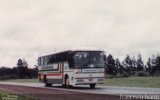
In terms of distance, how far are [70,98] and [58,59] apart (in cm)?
1625

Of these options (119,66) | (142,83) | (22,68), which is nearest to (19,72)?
(22,68)

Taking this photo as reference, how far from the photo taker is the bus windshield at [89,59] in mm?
35469

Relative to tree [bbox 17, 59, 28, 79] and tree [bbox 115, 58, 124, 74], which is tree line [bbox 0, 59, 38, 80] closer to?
tree [bbox 17, 59, 28, 79]

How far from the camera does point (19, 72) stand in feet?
532

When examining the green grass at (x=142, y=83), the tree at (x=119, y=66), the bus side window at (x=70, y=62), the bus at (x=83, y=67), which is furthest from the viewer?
the tree at (x=119, y=66)

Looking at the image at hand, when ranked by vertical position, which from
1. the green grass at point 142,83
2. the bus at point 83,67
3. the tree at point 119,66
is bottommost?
the green grass at point 142,83

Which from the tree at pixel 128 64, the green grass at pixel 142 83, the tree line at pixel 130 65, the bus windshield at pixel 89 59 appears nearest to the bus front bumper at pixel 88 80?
the bus windshield at pixel 89 59

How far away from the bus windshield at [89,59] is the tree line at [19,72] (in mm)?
112497

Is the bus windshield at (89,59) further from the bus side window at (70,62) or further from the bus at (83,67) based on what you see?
the bus side window at (70,62)

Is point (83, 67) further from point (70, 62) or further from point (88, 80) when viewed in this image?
point (70, 62)

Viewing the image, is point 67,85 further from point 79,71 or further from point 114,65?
point 114,65

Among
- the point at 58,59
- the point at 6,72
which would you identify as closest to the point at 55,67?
the point at 58,59

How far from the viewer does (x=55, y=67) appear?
40.8m

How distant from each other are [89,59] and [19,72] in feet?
422
